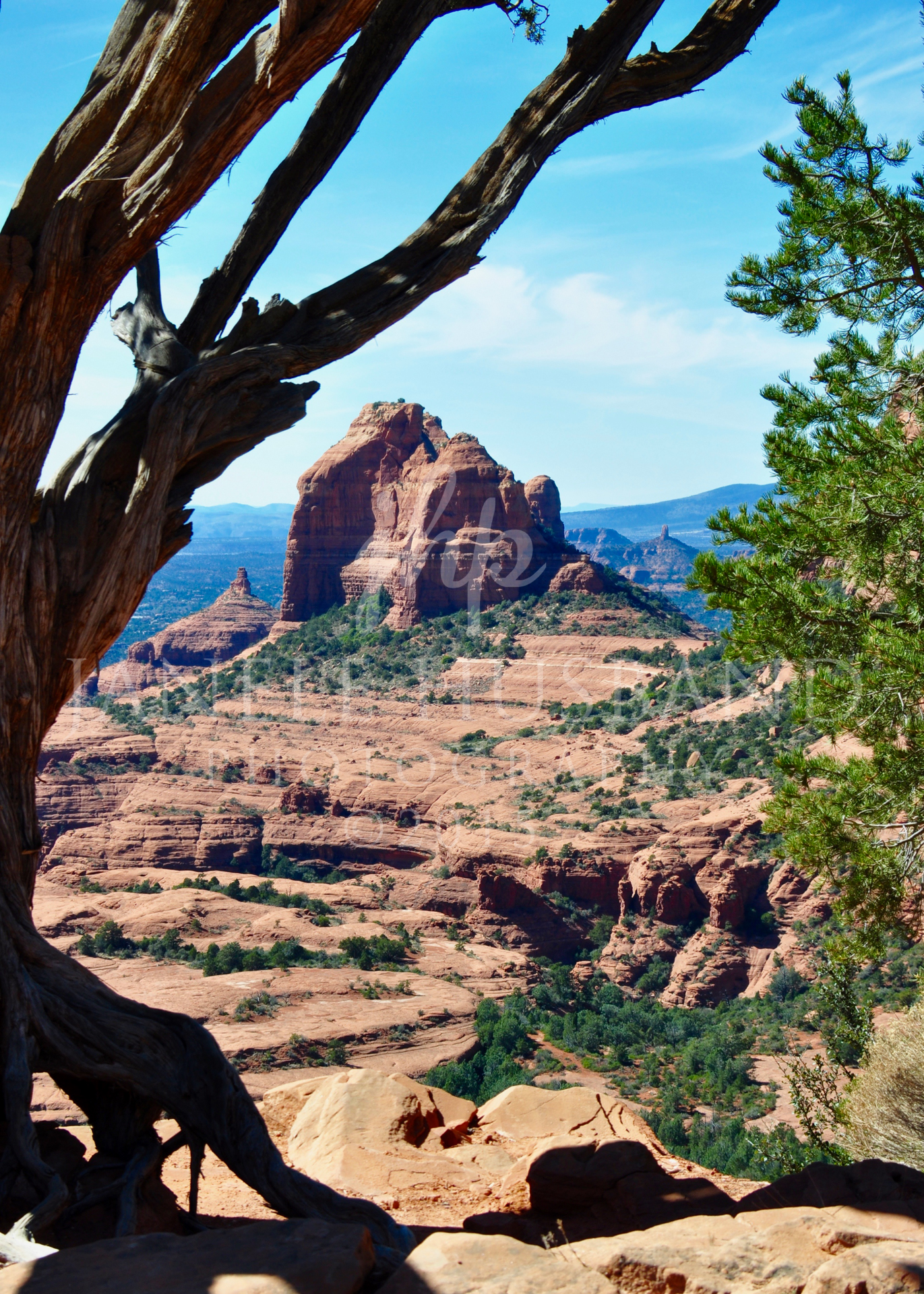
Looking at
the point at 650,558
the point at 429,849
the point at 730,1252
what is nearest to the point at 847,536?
the point at 730,1252

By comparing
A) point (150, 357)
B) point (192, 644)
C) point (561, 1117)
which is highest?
point (150, 357)

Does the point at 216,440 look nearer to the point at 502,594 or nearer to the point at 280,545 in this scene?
the point at 502,594

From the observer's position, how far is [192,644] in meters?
72.7

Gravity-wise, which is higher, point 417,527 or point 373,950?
point 417,527

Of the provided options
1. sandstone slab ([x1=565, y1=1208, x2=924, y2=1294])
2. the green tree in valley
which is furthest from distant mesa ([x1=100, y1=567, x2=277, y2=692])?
sandstone slab ([x1=565, y1=1208, x2=924, y2=1294])

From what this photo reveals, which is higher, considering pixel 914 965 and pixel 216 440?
pixel 216 440

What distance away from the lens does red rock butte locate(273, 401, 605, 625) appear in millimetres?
60500

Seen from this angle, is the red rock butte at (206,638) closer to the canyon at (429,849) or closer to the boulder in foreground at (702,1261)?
the canyon at (429,849)

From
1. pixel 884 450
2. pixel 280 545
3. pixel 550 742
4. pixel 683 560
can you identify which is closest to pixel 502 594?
pixel 550 742

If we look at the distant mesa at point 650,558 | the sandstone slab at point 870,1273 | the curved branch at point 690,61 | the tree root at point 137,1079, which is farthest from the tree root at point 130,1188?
the distant mesa at point 650,558

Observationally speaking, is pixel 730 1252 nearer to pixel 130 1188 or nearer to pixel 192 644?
pixel 130 1188

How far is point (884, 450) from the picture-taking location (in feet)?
16.7

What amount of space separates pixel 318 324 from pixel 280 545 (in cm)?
19843

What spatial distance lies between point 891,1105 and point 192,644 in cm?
6995
